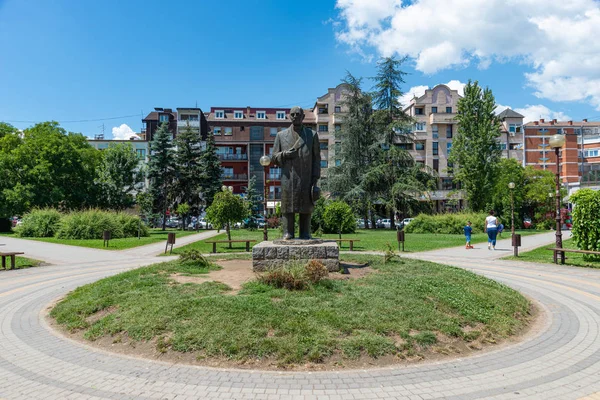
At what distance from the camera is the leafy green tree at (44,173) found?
Result: 3618 centimetres

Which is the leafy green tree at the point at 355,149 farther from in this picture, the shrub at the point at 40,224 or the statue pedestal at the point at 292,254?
the statue pedestal at the point at 292,254

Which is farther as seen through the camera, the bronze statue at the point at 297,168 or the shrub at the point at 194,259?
the shrub at the point at 194,259

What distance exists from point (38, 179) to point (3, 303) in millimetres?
33779

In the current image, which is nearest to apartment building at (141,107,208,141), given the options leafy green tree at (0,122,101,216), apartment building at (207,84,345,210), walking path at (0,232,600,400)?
apartment building at (207,84,345,210)

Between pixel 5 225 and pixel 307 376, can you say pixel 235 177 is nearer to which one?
pixel 5 225

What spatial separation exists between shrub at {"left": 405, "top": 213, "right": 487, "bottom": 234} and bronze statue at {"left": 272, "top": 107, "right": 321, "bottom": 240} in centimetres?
2483

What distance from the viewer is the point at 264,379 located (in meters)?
4.38

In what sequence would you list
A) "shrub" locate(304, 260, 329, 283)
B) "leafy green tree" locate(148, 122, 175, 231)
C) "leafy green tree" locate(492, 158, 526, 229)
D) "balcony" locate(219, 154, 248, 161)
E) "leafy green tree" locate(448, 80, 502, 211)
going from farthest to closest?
1. "balcony" locate(219, 154, 248, 161)
2. "leafy green tree" locate(148, 122, 175, 231)
3. "leafy green tree" locate(448, 80, 502, 211)
4. "leafy green tree" locate(492, 158, 526, 229)
5. "shrub" locate(304, 260, 329, 283)

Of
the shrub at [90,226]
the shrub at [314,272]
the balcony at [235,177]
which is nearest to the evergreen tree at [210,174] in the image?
the balcony at [235,177]

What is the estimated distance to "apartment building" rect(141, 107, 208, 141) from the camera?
5825cm

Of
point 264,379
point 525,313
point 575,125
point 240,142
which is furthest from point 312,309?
point 575,125

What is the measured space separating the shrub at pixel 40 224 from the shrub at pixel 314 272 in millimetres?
28497

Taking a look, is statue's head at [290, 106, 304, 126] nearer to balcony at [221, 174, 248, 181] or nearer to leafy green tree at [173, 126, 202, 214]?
leafy green tree at [173, 126, 202, 214]

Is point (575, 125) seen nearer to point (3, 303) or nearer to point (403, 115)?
point (403, 115)
